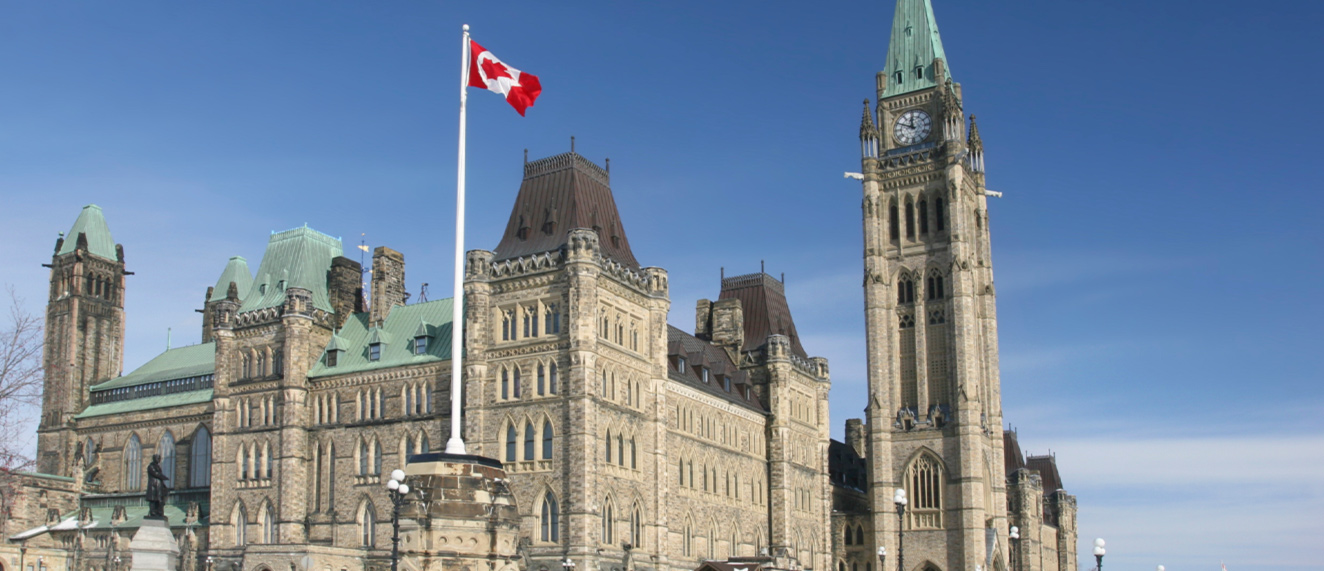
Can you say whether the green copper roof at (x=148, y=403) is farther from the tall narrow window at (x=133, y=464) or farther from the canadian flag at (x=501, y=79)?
the canadian flag at (x=501, y=79)

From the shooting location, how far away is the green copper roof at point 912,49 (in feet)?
345

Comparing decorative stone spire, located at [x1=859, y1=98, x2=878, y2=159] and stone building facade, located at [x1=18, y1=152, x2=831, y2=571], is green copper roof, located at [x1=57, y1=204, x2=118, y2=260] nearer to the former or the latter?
stone building facade, located at [x1=18, y1=152, x2=831, y2=571]

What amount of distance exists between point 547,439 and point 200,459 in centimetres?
2636

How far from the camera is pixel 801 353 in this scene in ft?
299

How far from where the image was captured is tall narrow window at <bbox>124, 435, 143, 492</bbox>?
79.5 m

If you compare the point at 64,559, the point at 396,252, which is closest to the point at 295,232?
the point at 396,252

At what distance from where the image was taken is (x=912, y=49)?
10700 centimetres

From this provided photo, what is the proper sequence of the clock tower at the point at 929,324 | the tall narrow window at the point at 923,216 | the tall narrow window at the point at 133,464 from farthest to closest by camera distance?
the tall narrow window at the point at 923,216
the clock tower at the point at 929,324
the tall narrow window at the point at 133,464

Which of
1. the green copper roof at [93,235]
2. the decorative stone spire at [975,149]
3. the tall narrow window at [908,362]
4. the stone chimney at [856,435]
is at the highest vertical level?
the decorative stone spire at [975,149]

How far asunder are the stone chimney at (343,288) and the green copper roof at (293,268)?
0.40m

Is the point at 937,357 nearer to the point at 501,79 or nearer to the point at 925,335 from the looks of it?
the point at 925,335

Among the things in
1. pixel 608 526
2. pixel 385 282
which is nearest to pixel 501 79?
pixel 608 526

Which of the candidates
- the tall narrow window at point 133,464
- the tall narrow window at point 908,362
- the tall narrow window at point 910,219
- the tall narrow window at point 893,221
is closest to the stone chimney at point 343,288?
the tall narrow window at point 133,464

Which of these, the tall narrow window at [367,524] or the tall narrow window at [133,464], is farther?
the tall narrow window at [133,464]
